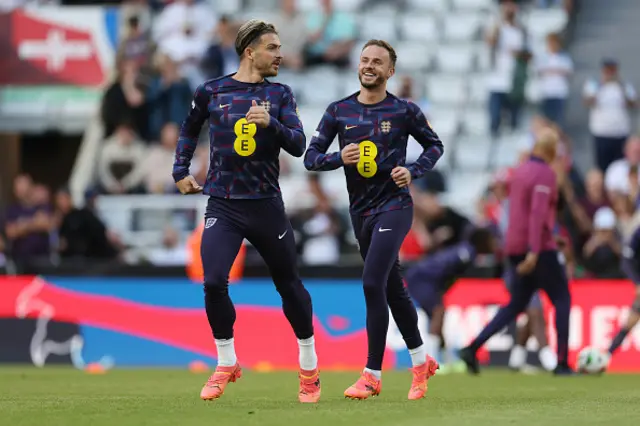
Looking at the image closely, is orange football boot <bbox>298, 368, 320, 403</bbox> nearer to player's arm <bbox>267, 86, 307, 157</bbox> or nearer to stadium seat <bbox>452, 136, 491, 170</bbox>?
player's arm <bbox>267, 86, 307, 157</bbox>

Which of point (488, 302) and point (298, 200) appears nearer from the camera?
point (488, 302)

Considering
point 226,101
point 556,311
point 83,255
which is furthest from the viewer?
point 83,255

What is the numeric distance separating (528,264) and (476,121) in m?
8.83

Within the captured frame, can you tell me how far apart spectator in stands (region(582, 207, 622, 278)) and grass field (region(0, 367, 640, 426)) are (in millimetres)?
3437

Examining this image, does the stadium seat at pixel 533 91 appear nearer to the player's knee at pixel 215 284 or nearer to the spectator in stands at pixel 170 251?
the spectator in stands at pixel 170 251

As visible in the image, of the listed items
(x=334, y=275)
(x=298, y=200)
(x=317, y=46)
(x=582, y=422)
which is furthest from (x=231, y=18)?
(x=582, y=422)

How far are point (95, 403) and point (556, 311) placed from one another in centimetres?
543

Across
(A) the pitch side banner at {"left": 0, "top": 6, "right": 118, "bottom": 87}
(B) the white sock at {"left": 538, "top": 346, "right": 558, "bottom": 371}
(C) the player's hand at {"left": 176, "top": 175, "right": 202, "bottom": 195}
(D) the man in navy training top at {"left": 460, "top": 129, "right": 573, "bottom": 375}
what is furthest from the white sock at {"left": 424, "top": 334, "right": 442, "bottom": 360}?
(A) the pitch side banner at {"left": 0, "top": 6, "right": 118, "bottom": 87}

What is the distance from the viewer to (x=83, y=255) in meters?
18.6

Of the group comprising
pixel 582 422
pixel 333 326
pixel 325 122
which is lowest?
pixel 333 326

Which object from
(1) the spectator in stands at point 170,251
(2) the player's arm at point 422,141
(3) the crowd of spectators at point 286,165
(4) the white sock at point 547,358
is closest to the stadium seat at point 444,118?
(3) the crowd of spectators at point 286,165

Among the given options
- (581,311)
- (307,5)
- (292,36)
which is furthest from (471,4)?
(581,311)

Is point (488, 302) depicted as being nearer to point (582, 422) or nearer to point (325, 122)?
point (325, 122)

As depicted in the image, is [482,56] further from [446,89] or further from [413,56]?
[413,56]
